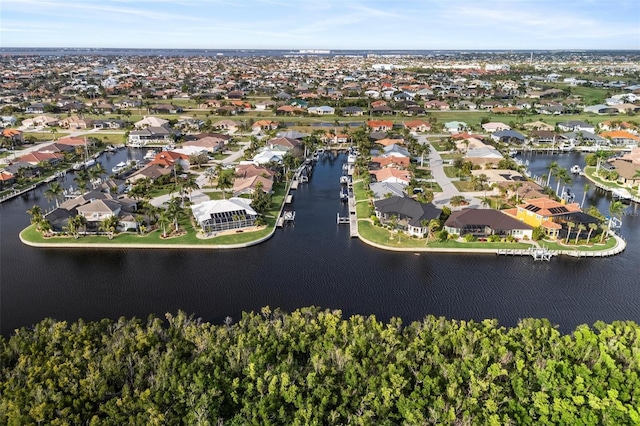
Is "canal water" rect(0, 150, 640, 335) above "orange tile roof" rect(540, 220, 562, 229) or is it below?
below

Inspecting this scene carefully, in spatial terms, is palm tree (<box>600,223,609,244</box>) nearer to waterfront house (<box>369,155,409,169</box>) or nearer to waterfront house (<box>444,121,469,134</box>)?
waterfront house (<box>369,155,409,169</box>)

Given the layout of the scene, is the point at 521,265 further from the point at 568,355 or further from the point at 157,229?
the point at 157,229

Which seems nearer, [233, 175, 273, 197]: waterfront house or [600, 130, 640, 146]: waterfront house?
[233, 175, 273, 197]: waterfront house

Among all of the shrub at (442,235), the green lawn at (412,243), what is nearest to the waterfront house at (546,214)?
the green lawn at (412,243)

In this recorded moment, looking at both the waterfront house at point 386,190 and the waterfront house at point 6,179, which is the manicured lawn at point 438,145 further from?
the waterfront house at point 6,179

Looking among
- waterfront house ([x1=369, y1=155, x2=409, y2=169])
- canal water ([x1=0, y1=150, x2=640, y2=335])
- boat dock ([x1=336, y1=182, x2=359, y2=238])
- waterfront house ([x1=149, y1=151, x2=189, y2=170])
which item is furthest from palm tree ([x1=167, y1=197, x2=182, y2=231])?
waterfront house ([x1=369, y1=155, x2=409, y2=169])

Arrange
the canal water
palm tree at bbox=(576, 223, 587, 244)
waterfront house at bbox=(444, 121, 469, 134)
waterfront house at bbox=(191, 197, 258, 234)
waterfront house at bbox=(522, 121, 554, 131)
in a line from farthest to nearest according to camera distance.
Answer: waterfront house at bbox=(522, 121, 554, 131) < waterfront house at bbox=(444, 121, 469, 134) < waterfront house at bbox=(191, 197, 258, 234) < palm tree at bbox=(576, 223, 587, 244) < the canal water

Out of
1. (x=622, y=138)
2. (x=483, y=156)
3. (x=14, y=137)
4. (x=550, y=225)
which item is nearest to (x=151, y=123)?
(x=14, y=137)

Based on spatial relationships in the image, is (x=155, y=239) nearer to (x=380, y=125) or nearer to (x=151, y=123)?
(x=151, y=123)
